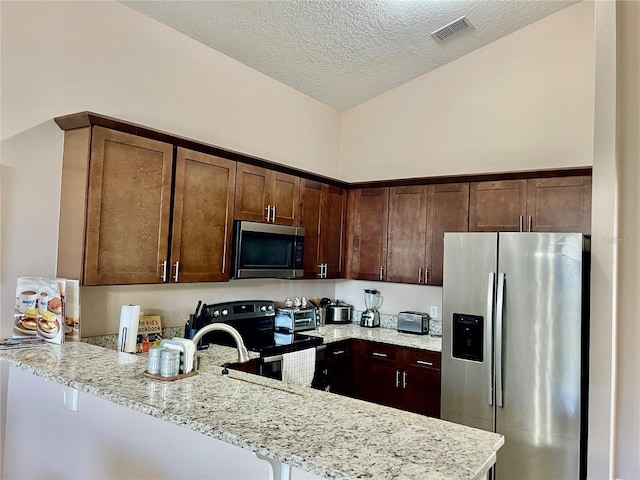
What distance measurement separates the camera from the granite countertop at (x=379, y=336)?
3.59 metres

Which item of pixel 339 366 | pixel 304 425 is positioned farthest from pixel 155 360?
pixel 339 366

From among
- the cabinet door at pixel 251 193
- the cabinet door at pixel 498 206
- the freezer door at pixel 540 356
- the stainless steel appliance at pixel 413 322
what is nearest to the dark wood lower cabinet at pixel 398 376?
the stainless steel appliance at pixel 413 322

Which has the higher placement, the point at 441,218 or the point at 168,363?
the point at 441,218

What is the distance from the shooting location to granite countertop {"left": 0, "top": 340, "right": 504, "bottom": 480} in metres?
1.02

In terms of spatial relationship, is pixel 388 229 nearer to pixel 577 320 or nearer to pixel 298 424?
pixel 577 320

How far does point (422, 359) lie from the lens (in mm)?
3496

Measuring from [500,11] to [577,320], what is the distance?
7.65 ft

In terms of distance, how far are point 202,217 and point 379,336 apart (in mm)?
1885

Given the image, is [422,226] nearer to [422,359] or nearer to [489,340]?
[422,359]

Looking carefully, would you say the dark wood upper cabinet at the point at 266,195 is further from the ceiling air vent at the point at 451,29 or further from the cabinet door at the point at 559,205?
the cabinet door at the point at 559,205

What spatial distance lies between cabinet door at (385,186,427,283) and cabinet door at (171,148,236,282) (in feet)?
5.27

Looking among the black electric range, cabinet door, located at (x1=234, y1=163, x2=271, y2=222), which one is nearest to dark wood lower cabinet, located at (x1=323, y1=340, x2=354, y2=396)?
the black electric range

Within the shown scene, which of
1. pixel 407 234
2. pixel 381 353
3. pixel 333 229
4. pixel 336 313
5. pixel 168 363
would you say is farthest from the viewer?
pixel 336 313

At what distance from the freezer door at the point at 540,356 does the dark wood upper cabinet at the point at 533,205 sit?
67 cm
